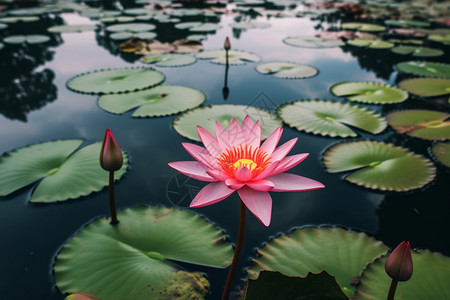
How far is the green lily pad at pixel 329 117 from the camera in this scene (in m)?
2.28

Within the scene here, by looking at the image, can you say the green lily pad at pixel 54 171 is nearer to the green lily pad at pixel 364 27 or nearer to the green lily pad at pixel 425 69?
the green lily pad at pixel 425 69

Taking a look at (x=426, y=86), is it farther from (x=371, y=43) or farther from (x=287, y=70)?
(x=371, y=43)

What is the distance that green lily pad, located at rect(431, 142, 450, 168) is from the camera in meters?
1.90

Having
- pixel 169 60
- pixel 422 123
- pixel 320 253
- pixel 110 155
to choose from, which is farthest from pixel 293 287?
pixel 169 60

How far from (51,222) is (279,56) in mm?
3690

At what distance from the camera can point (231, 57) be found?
406 centimetres

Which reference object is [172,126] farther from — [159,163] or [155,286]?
[155,286]

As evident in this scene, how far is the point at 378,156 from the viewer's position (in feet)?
6.47

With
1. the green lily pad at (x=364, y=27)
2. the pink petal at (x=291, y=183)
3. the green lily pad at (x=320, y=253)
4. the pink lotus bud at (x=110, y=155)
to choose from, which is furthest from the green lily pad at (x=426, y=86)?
the green lily pad at (x=364, y=27)

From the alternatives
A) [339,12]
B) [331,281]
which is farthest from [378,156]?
[339,12]

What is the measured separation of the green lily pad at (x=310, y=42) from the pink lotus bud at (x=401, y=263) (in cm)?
445

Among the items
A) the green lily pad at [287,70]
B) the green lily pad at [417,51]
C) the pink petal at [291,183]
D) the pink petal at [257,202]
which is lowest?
the green lily pad at [287,70]

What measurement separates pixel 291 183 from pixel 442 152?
1575 mm

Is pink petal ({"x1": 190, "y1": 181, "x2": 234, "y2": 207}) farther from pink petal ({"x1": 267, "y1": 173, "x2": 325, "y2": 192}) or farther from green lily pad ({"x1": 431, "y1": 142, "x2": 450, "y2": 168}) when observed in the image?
green lily pad ({"x1": 431, "y1": 142, "x2": 450, "y2": 168})
